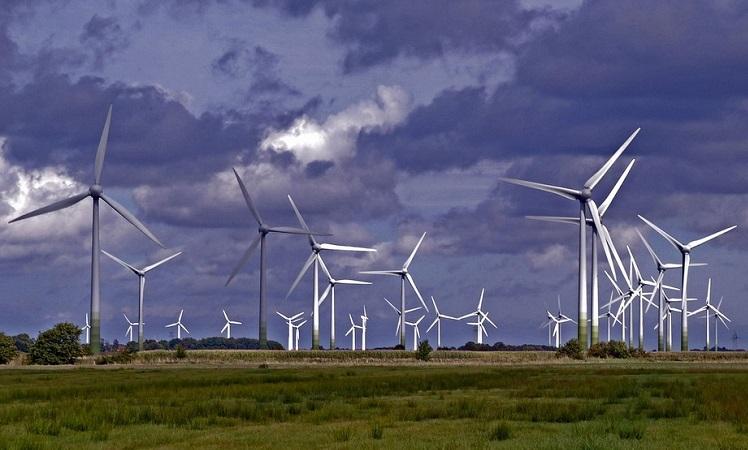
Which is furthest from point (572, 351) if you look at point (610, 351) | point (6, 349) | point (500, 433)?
point (500, 433)

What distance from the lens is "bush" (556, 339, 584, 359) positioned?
139125mm

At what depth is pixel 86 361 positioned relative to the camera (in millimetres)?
131750

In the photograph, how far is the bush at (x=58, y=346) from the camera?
425 ft

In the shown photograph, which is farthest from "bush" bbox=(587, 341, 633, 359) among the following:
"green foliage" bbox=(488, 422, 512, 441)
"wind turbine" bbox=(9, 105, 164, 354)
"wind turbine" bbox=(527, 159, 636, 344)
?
"green foliage" bbox=(488, 422, 512, 441)

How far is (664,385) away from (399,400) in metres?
19.6

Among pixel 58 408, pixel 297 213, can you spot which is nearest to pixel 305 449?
pixel 58 408

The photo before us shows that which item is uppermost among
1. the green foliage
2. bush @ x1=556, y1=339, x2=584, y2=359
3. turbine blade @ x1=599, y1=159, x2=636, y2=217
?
turbine blade @ x1=599, y1=159, x2=636, y2=217

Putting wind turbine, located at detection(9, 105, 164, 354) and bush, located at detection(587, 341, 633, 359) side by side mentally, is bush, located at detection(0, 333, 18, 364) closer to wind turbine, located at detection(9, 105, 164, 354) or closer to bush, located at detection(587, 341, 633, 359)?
wind turbine, located at detection(9, 105, 164, 354)

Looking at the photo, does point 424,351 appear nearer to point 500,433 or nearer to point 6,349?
point 6,349

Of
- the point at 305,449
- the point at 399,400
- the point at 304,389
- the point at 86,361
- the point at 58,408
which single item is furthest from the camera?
the point at 86,361

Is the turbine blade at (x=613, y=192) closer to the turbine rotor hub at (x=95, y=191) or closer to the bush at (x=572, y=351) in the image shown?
the bush at (x=572, y=351)

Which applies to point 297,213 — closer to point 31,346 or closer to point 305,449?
point 31,346

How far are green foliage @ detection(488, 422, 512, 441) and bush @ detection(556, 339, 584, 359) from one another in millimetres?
99344

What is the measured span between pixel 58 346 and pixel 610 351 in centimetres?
6609
